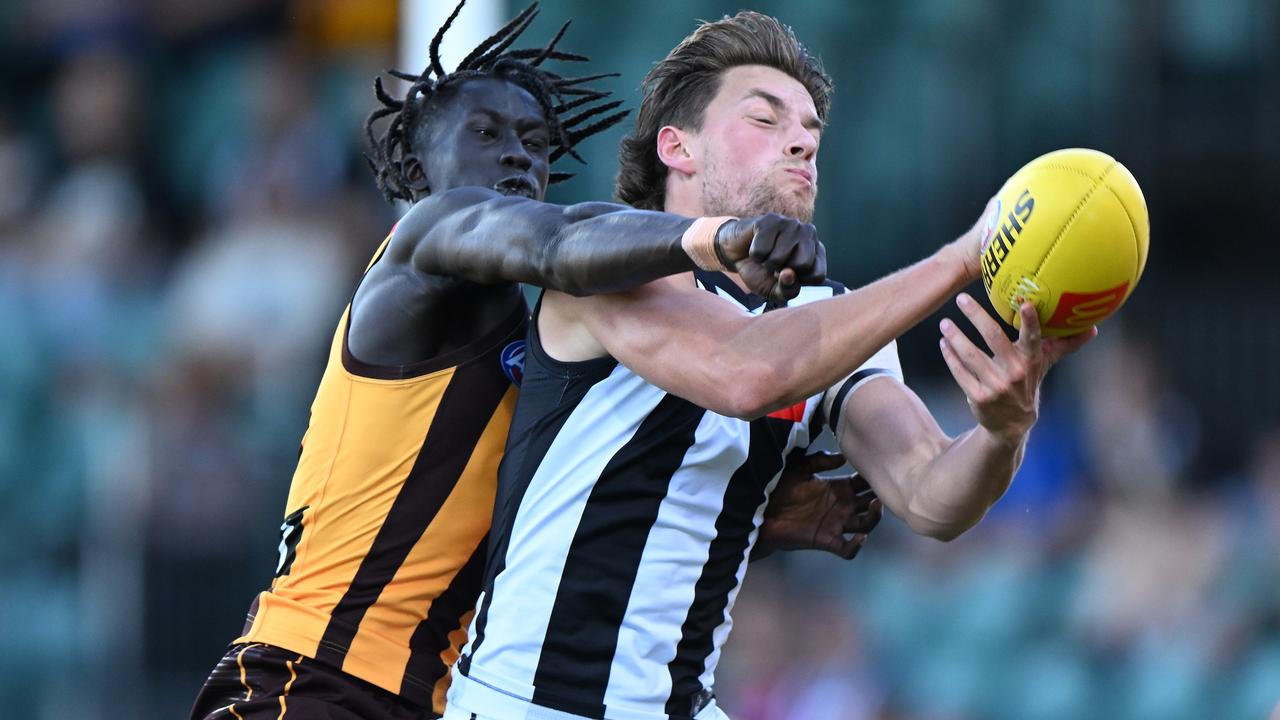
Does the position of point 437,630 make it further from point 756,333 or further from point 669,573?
point 756,333

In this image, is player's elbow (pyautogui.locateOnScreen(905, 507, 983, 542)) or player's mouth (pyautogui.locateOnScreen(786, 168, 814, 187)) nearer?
player's elbow (pyautogui.locateOnScreen(905, 507, 983, 542))

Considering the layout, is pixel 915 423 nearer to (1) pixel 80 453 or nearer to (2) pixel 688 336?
(2) pixel 688 336

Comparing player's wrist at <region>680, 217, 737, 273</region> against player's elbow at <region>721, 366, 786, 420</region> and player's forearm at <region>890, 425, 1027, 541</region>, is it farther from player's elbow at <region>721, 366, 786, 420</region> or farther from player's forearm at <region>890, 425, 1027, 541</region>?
player's forearm at <region>890, 425, 1027, 541</region>

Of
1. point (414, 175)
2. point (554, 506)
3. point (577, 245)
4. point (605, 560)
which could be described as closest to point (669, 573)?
point (605, 560)

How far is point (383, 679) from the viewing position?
463 centimetres

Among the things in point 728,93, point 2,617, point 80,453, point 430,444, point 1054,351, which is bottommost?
point 2,617

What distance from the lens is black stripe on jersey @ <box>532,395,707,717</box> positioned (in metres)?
4.32

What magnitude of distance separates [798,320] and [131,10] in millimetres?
10788

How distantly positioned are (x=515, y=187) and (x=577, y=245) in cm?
92

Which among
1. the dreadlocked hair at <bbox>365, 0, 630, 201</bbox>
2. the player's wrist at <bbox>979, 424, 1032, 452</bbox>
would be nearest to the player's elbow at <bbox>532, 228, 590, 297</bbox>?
the player's wrist at <bbox>979, 424, 1032, 452</bbox>

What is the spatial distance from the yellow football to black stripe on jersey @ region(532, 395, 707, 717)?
3.07 ft

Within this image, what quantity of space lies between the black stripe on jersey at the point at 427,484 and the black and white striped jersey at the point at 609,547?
0.62 feet

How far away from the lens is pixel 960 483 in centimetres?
439

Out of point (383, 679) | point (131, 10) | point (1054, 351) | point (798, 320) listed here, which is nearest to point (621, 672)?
point (383, 679)
